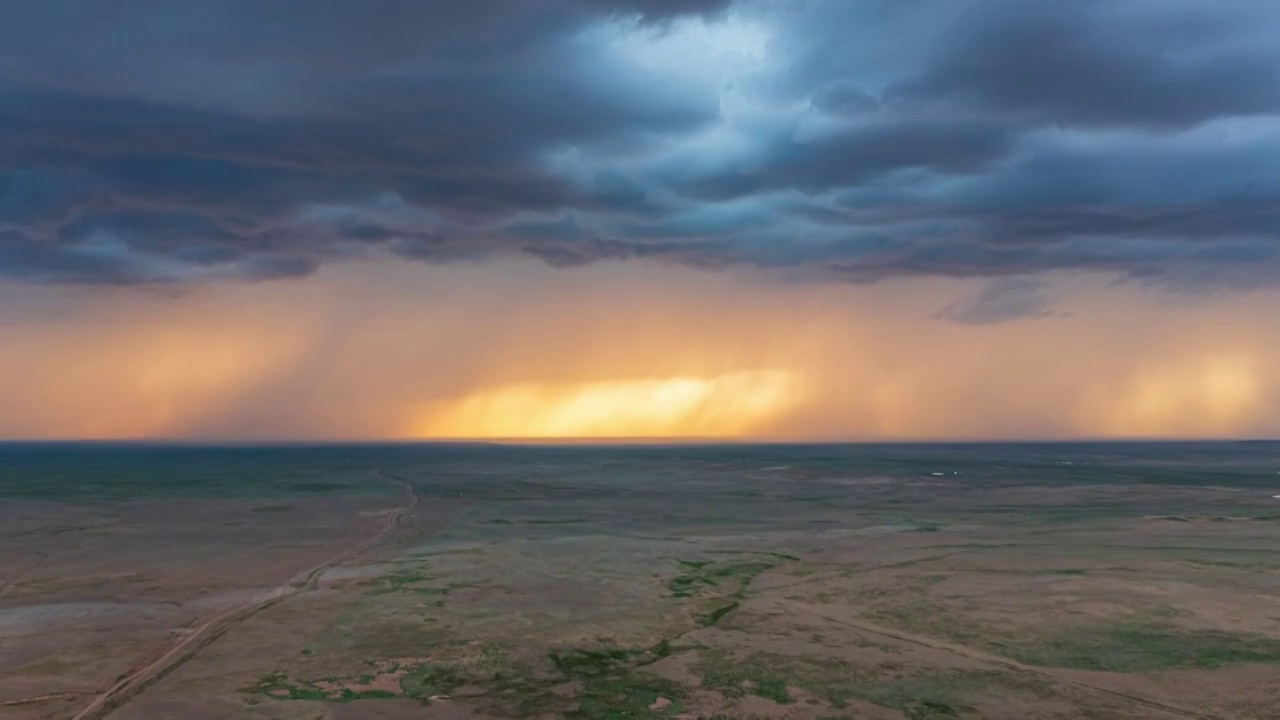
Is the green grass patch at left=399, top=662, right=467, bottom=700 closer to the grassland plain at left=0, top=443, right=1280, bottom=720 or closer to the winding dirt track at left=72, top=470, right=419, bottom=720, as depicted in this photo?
the grassland plain at left=0, top=443, right=1280, bottom=720

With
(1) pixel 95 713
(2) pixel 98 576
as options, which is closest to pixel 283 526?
(2) pixel 98 576

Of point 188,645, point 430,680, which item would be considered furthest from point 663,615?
point 188,645

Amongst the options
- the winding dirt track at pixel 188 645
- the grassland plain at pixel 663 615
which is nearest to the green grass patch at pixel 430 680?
the grassland plain at pixel 663 615

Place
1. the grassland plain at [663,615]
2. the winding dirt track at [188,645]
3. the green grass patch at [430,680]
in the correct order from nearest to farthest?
the winding dirt track at [188,645]
the grassland plain at [663,615]
the green grass patch at [430,680]

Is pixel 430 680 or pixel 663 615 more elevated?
pixel 663 615

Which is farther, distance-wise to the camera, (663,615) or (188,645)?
(663,615)

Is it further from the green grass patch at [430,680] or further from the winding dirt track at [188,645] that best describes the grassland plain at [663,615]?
the winding dirt track at [188,645]

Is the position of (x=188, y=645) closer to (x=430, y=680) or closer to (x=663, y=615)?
(x=430, y=680)
